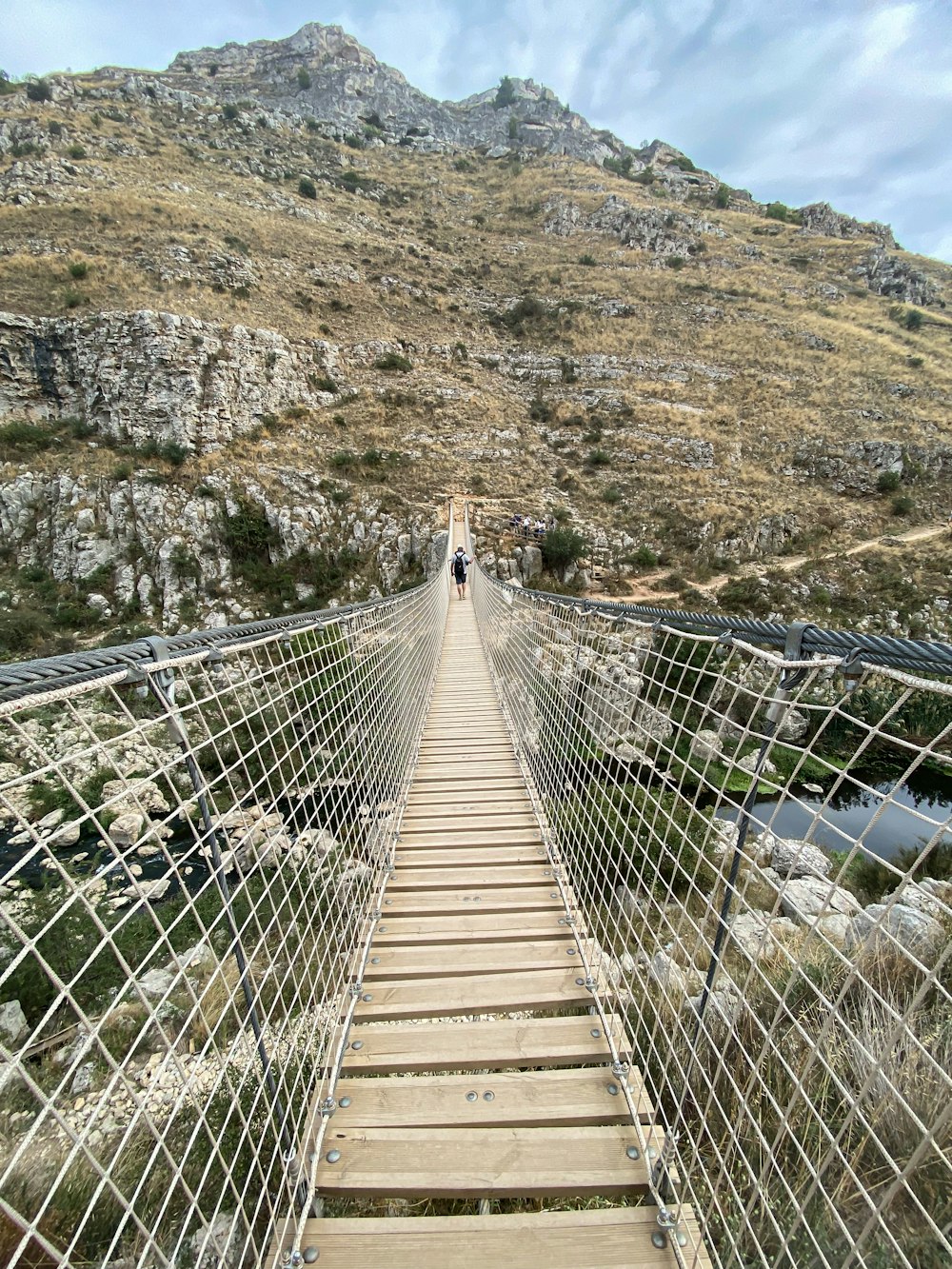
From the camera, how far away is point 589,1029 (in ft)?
6.61

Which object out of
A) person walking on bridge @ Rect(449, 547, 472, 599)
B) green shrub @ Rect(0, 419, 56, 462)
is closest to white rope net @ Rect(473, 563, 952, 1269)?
person walking on bridge @ Rect(449, 547, 472, 599)

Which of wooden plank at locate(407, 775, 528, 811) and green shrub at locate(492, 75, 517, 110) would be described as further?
green shrub at locate(492, 75, 517, 110)

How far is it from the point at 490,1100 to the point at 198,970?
316 centimetres

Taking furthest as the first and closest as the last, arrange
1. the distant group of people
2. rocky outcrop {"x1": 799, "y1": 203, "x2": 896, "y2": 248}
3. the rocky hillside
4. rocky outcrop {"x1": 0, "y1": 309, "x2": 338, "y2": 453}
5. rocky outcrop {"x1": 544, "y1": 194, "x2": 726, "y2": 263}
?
rocky outcrop {"x1": 799, "y1": 203, "x2": 896, "y2": 248} < rocky outcrop {"x1": 544, "y1": 194, "x2": 726, "y2": 263} < rocky outcrop {"x1": 0, "y1": 309, "x2": 338, "y2": 453} < the distant group of people < the rocky hillside

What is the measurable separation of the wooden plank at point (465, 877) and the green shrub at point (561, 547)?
13011 millimetres

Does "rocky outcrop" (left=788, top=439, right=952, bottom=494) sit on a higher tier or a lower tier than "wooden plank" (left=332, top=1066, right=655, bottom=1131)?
higher

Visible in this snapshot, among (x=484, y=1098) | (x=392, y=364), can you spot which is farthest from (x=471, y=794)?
(x=392, y=364)

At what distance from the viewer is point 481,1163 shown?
5.29 feet

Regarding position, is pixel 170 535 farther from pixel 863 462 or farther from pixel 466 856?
pixel 863 462

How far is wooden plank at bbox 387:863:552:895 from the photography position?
2.82m

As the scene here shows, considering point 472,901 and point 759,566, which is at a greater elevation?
point 759,566

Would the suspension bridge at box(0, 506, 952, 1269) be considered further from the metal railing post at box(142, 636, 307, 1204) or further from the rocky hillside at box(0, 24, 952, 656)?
the rocky hillside at box(0, 24, 952, 656)

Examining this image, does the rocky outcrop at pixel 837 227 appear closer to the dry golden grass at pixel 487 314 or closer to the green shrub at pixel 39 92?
the dry golden grass at pixel 487 314

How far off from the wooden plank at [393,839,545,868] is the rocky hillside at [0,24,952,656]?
12538 millimetres
